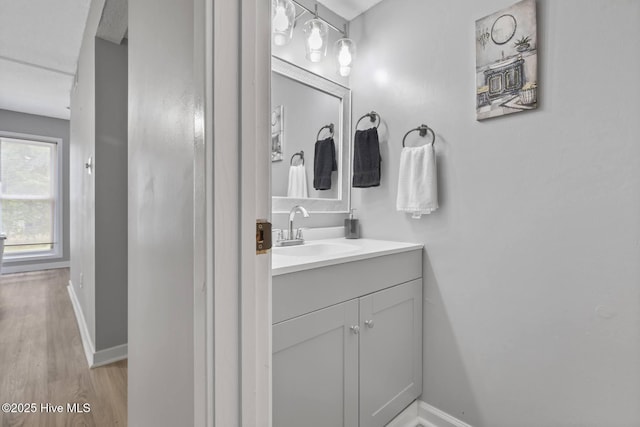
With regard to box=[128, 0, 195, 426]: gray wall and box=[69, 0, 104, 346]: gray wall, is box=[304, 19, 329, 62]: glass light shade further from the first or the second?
box=[69, 0, 104, 346]: gray wall

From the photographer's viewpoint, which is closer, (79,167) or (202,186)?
(202,186)

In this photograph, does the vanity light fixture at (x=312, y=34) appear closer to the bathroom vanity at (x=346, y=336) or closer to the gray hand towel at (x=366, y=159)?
the gray hand towel at (x=366, y=159)

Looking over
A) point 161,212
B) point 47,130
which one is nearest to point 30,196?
point 47,130

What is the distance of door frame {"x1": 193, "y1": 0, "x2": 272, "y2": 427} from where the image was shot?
0.58m

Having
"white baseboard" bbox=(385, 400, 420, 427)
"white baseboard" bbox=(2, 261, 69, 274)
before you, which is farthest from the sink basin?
"white baseboard" bbox=(2, 261, 69, 274)

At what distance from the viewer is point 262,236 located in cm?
65

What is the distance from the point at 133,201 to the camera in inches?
45.2

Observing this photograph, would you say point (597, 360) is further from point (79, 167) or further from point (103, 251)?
point (79, 167)

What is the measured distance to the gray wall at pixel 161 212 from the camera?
71 centimetres

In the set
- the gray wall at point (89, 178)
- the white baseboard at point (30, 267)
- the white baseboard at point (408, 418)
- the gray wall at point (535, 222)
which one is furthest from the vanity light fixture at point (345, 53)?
the white baseboard at point (30, 267)

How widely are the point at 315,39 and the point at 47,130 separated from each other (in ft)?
16.4

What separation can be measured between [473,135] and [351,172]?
2.65 ft

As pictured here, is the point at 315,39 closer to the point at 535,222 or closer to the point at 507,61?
the point at 507,61

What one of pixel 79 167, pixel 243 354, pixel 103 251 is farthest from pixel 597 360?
pixel 79 167
